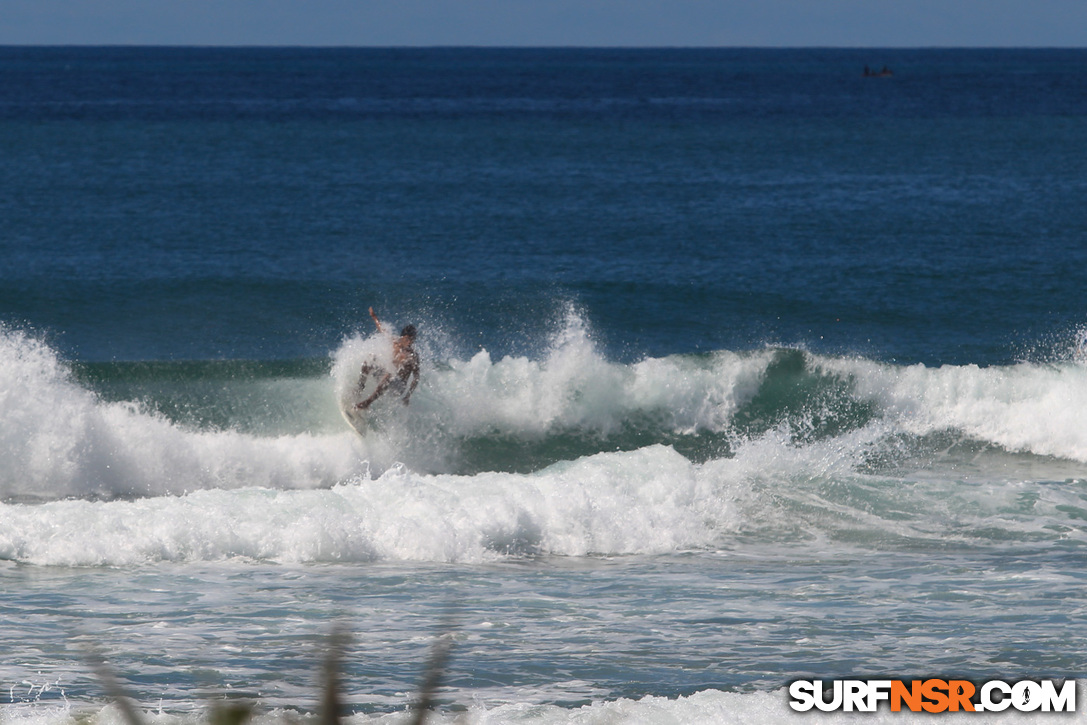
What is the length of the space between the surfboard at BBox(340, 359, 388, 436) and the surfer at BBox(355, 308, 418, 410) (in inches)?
2.5

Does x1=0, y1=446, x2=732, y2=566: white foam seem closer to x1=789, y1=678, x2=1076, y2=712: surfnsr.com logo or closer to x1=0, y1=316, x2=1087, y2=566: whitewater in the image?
x1=0, y1=316, x2=1087, y2=566: whitewater

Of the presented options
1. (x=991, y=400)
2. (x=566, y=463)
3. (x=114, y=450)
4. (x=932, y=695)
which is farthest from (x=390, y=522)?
(x=991, y=400)

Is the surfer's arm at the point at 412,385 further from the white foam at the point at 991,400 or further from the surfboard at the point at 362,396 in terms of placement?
the white foam at the point at 991,400

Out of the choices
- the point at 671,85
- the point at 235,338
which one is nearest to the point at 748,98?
the point at 671,85

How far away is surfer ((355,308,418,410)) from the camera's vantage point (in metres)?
15.1

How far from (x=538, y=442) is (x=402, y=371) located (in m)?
2.15

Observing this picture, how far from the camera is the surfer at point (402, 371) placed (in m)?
15.1

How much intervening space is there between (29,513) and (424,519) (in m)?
3.44

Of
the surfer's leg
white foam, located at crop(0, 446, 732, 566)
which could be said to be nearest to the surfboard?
the surfer's leg

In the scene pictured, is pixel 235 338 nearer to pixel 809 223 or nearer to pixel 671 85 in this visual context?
pixel 809 223

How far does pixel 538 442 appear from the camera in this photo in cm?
1638

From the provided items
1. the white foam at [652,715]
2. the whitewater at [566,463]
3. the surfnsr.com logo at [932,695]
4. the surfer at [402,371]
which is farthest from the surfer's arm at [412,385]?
the surfnsr.com logo at [932,695]

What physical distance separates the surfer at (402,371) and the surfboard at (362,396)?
6 cm

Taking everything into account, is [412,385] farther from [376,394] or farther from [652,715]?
[652,715]
